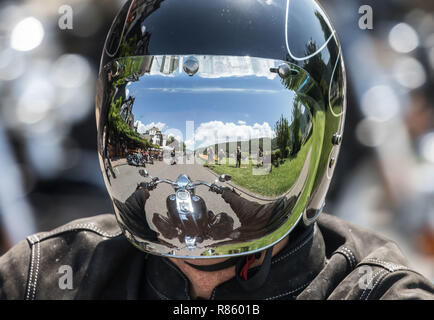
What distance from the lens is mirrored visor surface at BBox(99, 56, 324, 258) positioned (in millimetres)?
1013

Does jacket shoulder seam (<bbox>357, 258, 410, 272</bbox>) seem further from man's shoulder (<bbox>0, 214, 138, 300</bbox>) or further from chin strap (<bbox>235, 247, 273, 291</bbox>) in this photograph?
man's shoulder (<bbox>0, 214, 138, 300</bbox>)

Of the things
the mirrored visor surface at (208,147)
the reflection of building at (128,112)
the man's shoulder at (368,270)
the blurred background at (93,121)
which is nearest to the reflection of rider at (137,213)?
the mirrored visor surface at (208,147)

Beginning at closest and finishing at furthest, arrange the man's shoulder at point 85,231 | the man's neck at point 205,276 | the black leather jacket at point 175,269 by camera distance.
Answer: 1. the black leather jacket at point 175,269
2. the man's neck at point 205,276
3. the man's shoulder at point 85,231

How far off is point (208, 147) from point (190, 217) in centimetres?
15

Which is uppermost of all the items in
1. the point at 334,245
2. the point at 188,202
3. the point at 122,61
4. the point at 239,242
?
the point at 122,61

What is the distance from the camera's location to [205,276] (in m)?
1.26

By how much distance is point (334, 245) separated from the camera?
1346 millimetres

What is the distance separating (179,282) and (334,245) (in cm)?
41

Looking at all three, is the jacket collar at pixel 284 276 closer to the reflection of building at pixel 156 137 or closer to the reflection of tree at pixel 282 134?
the reflection of tree at pixel 282 134

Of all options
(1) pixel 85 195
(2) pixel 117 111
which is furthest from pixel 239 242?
(1) pixel 85 195

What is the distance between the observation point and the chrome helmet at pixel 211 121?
102 cm

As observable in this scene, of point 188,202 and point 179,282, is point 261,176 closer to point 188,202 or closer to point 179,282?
point 188,202

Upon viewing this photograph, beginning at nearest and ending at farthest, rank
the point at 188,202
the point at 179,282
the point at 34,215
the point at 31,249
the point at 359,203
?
the point at 188,202
the point at 179,282
the point at 31,249
the point at 34,215
the point at 359,203

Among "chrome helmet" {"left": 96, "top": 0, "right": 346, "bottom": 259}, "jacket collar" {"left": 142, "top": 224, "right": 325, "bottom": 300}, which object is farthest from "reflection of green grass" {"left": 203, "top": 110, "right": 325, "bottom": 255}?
"jacket collar" {"left": 142, "top": 224, "right": 325, "bottom": 300}
